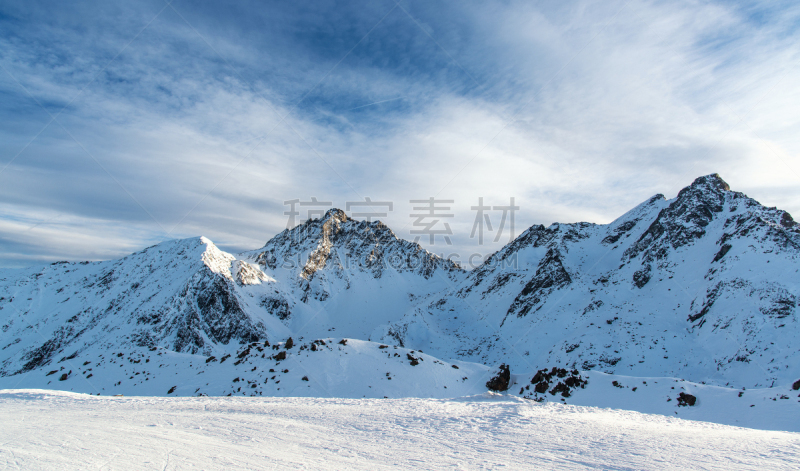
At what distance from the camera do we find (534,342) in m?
39.6

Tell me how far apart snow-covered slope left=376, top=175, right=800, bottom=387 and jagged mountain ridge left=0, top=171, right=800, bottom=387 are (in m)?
0.17

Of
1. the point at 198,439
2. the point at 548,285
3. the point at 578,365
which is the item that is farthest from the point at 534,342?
the point at 198,439

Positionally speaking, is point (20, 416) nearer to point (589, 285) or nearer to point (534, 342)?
point (534, 342)

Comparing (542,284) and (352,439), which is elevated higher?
(542,284)

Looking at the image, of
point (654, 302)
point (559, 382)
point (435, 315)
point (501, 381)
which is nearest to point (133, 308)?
point (435, 315)

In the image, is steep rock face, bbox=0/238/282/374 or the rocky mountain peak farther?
the rocky mountain peak

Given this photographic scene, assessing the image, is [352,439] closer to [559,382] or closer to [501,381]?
[559,382]

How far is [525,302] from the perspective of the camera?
49.7 metres

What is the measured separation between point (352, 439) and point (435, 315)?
181ft

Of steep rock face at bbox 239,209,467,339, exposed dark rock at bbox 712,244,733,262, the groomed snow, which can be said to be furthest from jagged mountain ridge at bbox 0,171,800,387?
the groomed snow

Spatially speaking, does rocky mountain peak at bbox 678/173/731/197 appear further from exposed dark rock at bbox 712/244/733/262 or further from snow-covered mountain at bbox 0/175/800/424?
exposed dark rock at bbox 712/244/733/262

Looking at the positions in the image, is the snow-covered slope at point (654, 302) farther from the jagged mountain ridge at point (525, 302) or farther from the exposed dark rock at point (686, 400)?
the exposed dark rock at point (686, 400)

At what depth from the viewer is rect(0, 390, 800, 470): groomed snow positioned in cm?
550

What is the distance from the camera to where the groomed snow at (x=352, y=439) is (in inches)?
216
